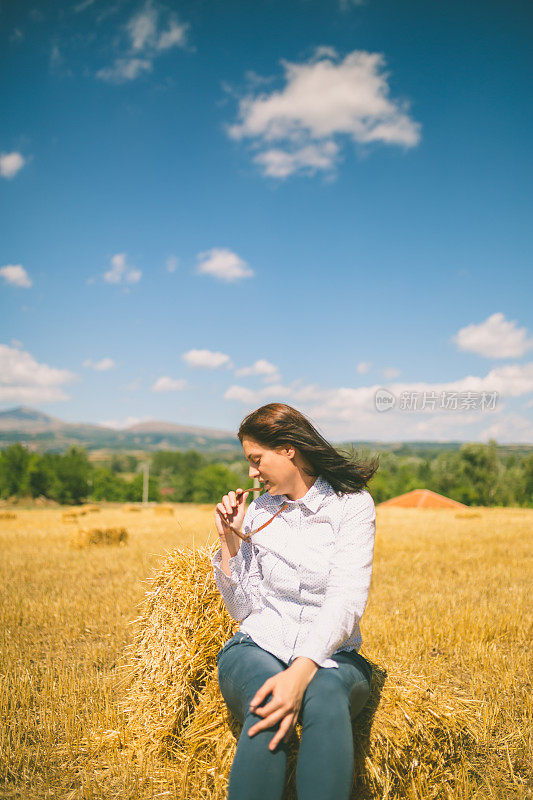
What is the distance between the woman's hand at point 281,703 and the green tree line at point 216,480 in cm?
5385

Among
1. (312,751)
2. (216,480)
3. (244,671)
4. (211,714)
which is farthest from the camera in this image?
(216,480)

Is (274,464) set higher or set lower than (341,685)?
higher

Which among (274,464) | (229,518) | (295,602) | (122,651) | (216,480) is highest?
(274,464)

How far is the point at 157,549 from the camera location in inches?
486

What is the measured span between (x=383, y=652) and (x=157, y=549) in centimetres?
838

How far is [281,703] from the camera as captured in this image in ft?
6.81

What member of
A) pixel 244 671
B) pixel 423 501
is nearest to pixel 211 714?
pixel 244 671

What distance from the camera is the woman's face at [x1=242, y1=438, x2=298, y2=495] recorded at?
9.41 ft

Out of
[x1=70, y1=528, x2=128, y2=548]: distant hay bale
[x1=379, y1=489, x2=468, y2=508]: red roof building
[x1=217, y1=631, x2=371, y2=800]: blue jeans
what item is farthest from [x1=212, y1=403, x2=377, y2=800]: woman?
[x1=379, y1=489, x2=468, y2=508]: red roof building

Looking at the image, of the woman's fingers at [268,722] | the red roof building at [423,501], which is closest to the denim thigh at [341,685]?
the woman's fingers at [268,722]

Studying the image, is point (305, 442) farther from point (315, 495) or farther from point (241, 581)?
point (241, 581)

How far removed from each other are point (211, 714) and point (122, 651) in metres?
2.38

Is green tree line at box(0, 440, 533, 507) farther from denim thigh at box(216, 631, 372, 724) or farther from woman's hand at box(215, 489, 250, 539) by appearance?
denim thigh at box(216, 631, 372, 724)

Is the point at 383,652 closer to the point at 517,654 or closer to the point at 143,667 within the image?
the point at 517,654
